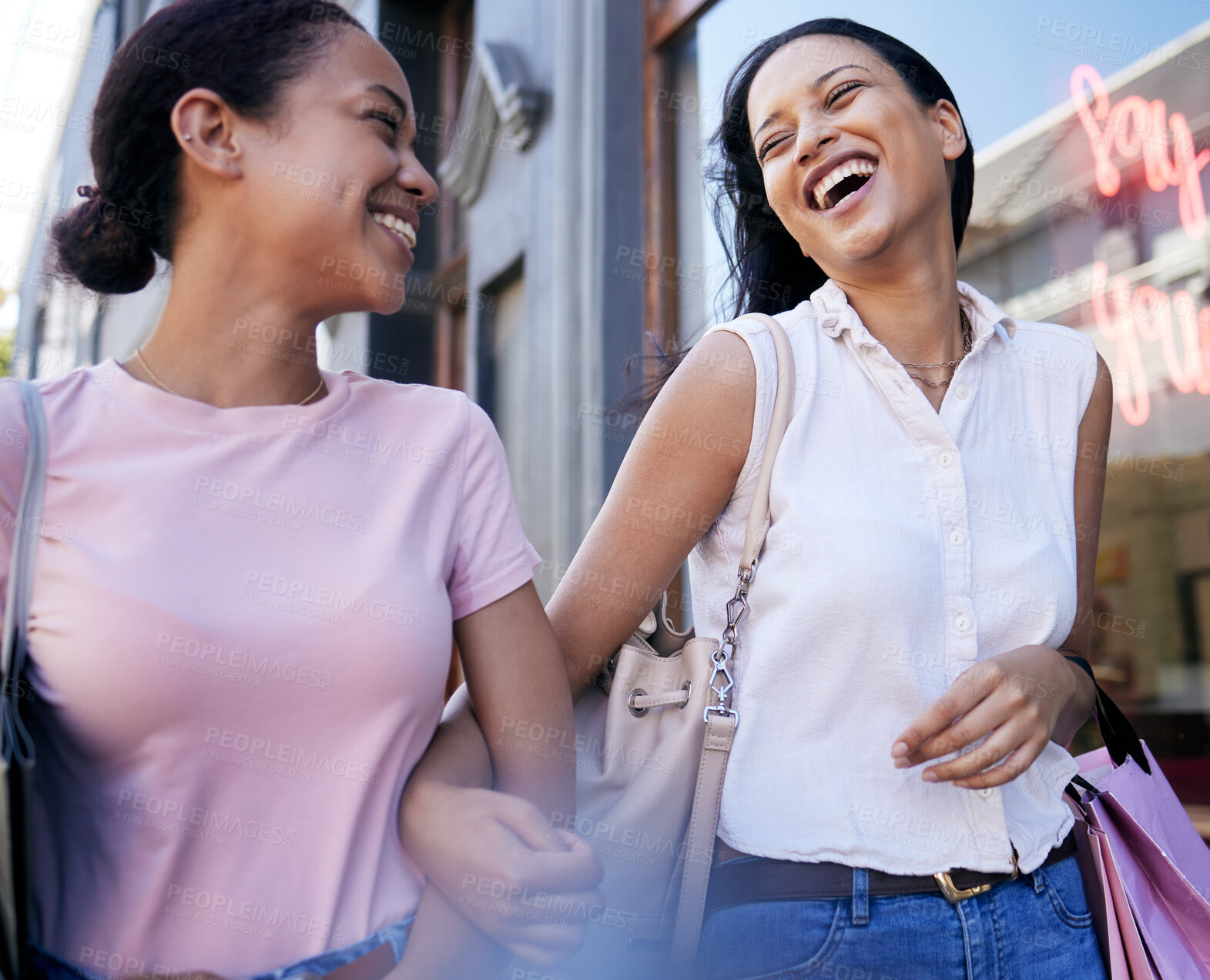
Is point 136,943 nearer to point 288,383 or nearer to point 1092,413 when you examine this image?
point 288,383

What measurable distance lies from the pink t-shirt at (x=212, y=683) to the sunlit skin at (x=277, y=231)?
0.11 meters

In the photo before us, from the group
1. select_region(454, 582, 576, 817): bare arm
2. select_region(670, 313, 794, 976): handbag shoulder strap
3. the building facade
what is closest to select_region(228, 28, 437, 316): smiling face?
select_region(454, 582, 576, 817): bare arm

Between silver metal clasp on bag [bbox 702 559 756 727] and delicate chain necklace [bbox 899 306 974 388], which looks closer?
silver metal clasp on bag [bbox 702 559 756 727]

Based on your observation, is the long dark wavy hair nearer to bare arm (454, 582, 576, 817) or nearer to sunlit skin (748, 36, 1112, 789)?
sunlit skin (748, 36, 1112, 789)

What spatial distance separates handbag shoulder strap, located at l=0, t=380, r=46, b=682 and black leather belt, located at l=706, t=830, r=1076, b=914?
3.01ft

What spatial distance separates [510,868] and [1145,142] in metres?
3.22

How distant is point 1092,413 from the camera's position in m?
1.77

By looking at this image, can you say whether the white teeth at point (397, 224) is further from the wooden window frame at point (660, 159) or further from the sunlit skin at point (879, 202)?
the wooden window frame at point (660, 159)

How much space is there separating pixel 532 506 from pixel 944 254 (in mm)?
3727

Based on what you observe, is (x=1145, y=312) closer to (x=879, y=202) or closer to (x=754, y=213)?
(x=754, y=213)

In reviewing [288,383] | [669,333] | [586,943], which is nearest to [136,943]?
[586,943]

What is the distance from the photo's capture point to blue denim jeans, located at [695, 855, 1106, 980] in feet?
4.29

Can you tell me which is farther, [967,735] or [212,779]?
[967,735]

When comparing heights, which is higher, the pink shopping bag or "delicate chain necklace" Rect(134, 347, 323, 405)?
"delicate chain necklace" Rect(134, 347, 323, 405)
